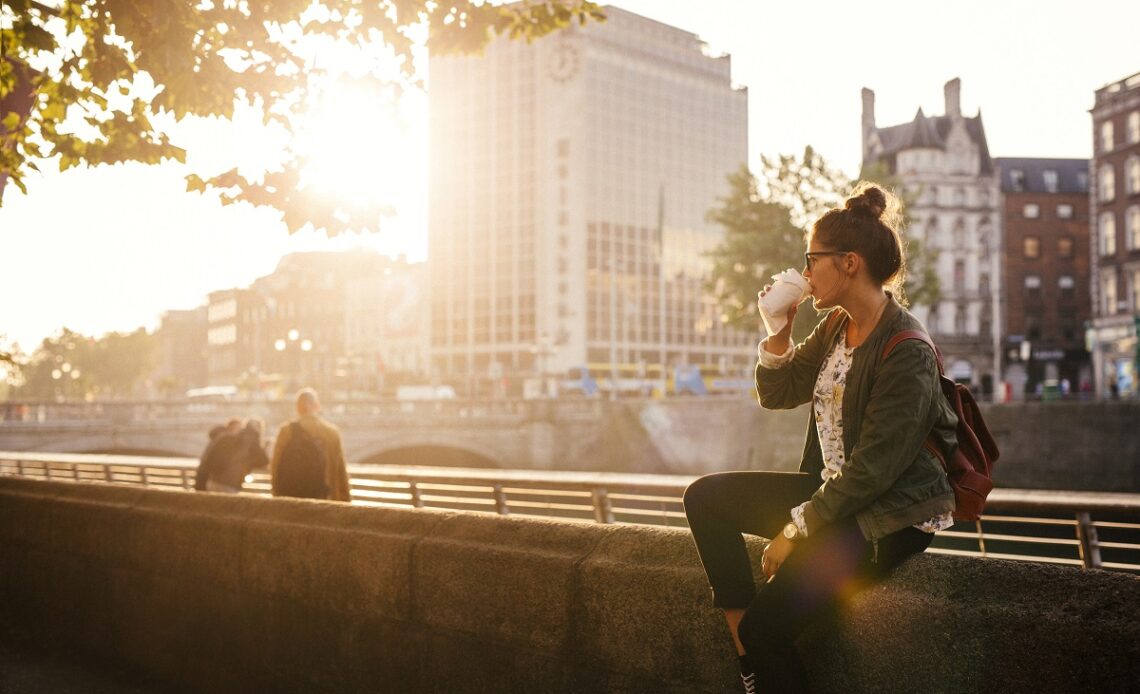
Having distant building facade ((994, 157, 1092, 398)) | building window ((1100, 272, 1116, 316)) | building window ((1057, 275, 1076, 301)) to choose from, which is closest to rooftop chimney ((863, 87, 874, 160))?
distant building facade ((994, 157, 1092, 398))

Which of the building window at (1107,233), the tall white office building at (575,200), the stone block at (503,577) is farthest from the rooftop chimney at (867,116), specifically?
the stone block at (503,577)

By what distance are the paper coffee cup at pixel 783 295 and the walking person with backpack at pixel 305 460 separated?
6.35m

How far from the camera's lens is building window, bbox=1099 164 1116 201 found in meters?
49.0

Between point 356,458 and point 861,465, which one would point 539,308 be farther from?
point 861,465

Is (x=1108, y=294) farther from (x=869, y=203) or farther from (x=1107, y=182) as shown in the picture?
(x=869, y=203)

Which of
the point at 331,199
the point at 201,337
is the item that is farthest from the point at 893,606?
the point at 201,337

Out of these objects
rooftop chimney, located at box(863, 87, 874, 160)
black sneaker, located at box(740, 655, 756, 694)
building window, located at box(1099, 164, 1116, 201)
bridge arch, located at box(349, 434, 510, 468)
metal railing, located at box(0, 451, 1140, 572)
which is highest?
rooftop chimney, located at box(863, 87, 874, 160)

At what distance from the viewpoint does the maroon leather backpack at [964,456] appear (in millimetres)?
2566

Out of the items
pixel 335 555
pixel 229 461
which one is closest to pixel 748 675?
pixel 335 555

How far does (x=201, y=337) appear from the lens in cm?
14525

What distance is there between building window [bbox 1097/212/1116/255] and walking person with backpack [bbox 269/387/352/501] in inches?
1924

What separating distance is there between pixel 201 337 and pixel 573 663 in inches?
5957

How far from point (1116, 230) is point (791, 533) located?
5281 cm

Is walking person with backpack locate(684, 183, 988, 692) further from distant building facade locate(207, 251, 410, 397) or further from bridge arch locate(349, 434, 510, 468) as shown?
distant building facade locate(207, 251, 410, 397)
